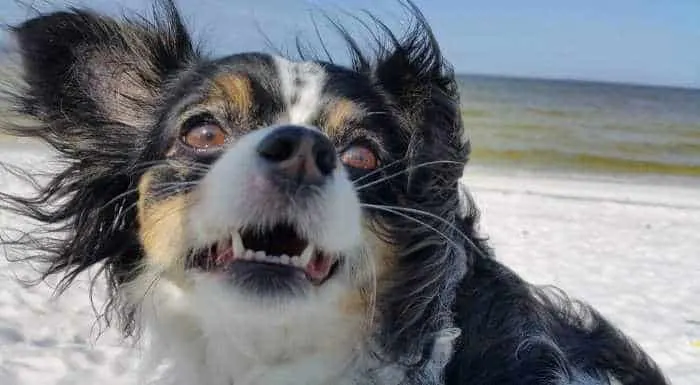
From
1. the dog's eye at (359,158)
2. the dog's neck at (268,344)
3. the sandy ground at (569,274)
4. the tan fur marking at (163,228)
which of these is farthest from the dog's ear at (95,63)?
the dog's eye at (359,158)

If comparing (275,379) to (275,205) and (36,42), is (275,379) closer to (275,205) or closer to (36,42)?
(275,205)

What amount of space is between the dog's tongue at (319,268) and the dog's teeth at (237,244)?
180mm

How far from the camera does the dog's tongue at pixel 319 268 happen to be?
2258mm

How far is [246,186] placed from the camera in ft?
6.95

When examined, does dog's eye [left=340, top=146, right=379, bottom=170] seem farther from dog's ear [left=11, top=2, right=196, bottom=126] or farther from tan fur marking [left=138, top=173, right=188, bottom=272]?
dog's ear [left=11, top=2, right=196, bottom=126]

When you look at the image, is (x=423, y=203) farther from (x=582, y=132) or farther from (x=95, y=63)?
(x=582, y=132)

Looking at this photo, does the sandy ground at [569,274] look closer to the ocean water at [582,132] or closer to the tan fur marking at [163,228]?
the tan fur marking at [163,228]

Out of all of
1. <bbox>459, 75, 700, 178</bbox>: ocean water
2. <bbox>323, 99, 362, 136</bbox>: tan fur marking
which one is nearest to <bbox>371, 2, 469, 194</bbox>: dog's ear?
<bbox>323, 99, 362, 136</bbox>: tan fur marking

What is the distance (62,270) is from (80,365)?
3.83ft

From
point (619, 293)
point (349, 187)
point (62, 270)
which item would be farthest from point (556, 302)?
point (619, 293)

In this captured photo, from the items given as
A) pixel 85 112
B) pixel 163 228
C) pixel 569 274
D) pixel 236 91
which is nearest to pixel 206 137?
pixel 236 91

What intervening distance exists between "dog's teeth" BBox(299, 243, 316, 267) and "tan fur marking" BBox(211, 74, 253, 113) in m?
0.51

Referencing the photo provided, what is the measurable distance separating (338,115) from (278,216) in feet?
1.71

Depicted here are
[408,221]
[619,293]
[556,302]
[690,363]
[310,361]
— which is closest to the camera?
[310,361]
